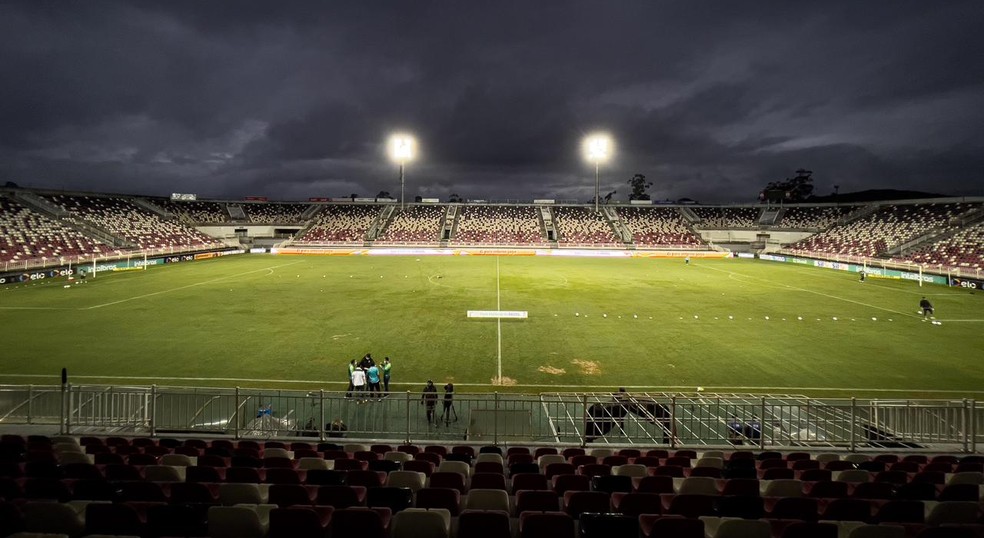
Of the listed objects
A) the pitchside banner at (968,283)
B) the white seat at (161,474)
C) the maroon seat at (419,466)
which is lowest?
the maroon seat at (419,466)

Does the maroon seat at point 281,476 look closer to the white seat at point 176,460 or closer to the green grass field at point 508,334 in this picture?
the white seat at point 176,460

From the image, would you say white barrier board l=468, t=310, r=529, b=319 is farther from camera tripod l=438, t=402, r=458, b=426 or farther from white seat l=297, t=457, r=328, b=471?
white seat l=297, t=457, r=328, b=471

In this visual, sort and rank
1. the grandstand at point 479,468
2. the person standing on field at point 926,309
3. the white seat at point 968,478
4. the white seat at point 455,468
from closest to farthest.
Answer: the grandstand at point 479,468
the white seat at point 968,478
the white seat at point 455,468
the person standing on field at point 926,309

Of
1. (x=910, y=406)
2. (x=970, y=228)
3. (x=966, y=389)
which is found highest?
(x=970, y=228)

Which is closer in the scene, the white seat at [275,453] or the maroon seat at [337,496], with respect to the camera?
the maroon seat at [337,496]

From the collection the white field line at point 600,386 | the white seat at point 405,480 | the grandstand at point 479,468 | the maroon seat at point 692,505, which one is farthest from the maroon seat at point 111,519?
the white field line at point 600,386

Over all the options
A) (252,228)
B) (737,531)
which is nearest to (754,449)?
(737,531)

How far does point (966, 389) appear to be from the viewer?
16531 mm

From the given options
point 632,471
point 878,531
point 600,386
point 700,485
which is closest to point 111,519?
point 632,471

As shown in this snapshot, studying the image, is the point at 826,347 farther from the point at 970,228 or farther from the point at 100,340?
the point at 970,228

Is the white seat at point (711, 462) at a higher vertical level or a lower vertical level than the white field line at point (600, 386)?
higher

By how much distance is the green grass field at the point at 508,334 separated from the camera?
1775cm

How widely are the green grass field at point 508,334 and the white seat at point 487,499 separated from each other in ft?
36.1

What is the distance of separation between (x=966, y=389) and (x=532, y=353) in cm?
1532
